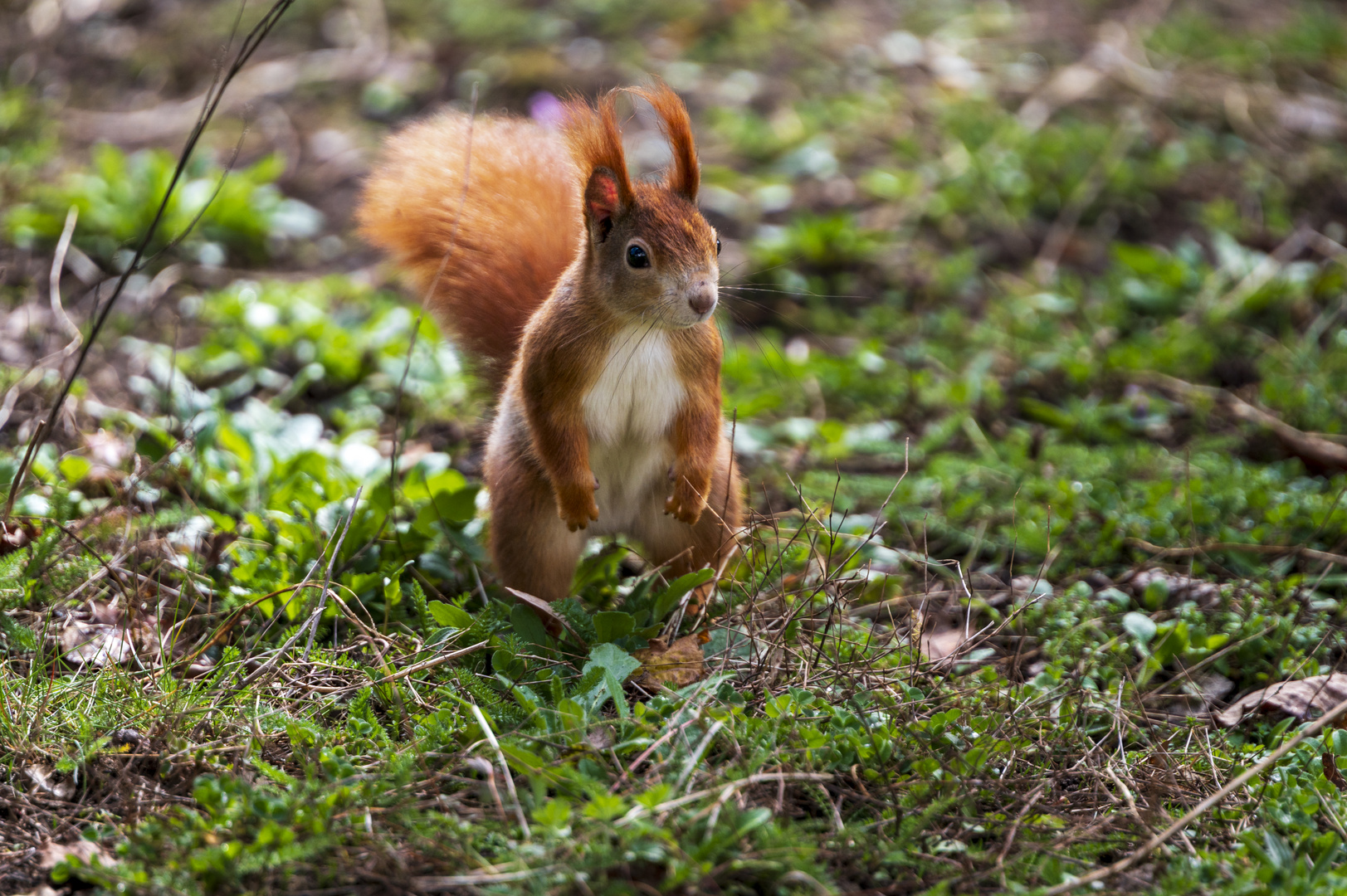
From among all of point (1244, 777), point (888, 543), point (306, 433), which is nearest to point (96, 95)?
point (306, 433)

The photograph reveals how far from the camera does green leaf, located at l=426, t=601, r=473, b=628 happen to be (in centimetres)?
227

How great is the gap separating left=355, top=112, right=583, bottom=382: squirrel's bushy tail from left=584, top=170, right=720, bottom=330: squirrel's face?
33 centimetres

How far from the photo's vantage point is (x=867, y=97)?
5512 millimetres

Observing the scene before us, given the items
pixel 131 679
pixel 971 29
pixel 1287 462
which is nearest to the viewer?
pixel 131 679

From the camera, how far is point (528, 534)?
243 cm

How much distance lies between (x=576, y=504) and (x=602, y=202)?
595 mm

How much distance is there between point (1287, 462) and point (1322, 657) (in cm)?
86

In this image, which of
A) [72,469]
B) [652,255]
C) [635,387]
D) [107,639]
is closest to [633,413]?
[635,387]

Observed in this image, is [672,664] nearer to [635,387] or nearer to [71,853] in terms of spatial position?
[635,387]

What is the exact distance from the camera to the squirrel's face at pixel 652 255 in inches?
85.0

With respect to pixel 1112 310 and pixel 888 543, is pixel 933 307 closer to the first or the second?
pixel 1112 310

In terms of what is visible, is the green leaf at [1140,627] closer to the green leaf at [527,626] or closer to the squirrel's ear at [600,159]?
the green leaf at [527,626]

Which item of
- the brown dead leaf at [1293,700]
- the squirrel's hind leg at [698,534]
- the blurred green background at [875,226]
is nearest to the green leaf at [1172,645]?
the brown dead leaf at [1293,700]

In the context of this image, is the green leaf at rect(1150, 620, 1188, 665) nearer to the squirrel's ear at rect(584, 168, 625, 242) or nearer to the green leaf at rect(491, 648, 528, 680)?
the green leaf at rect(491, 648, 528, 680)
